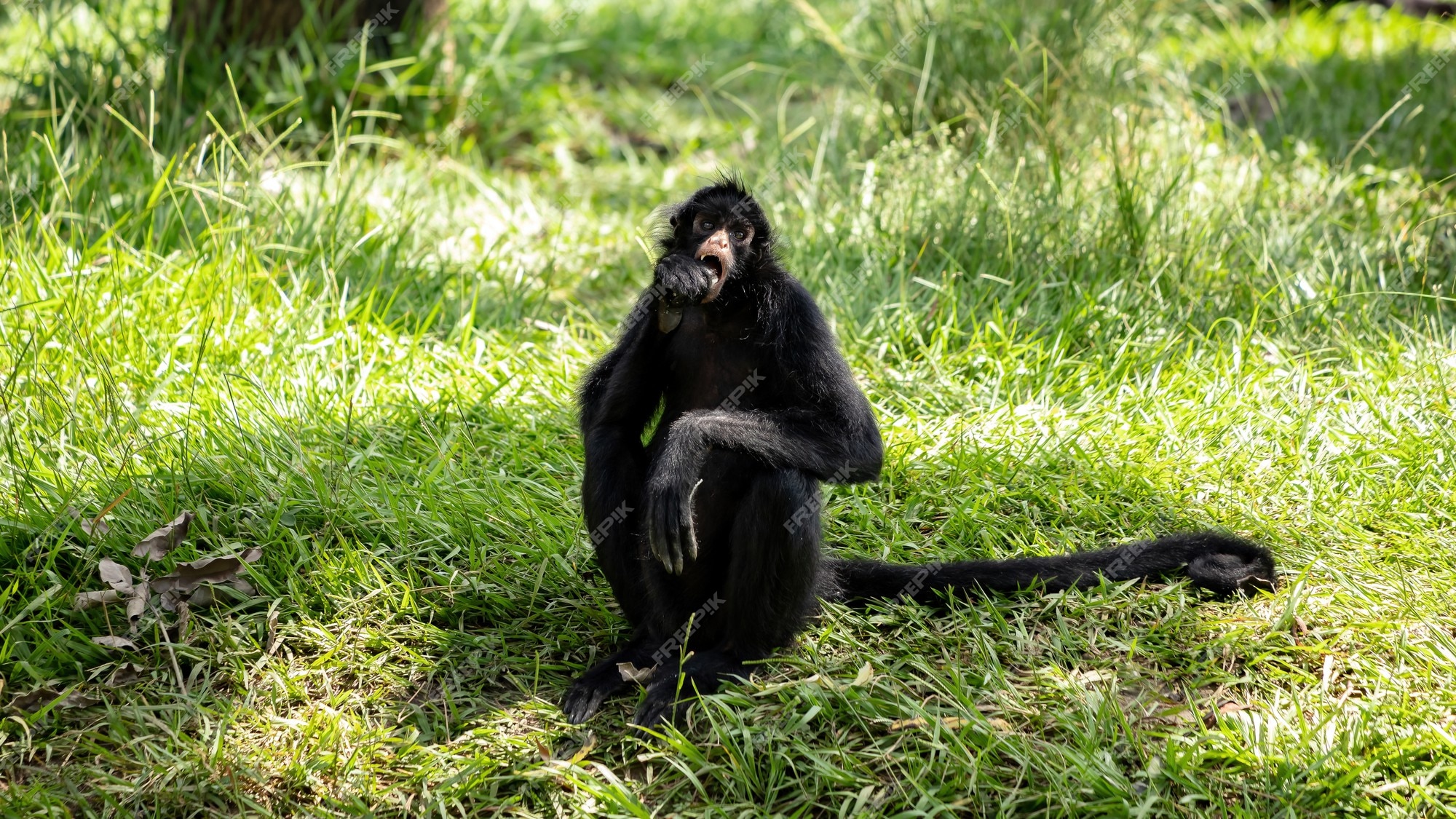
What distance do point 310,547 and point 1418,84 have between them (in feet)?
22.9

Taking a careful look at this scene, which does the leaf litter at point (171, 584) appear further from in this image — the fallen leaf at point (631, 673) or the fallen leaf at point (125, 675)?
the fallen leaf at point (631, 673)

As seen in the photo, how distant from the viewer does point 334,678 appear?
325 cm

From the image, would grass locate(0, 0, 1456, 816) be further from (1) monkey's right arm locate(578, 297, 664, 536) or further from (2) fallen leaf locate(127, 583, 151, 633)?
(1) monkey's right arm locate(578, 297, 664, 536)

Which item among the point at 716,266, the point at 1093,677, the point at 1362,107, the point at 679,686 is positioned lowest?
the point at 1093,677

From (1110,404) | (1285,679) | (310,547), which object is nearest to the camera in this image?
(1285,679)

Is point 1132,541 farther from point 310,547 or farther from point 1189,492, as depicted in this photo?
point 310,547

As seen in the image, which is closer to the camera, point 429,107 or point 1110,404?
point 1110,404

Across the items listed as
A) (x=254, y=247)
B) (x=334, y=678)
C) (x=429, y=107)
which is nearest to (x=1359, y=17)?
(x=429, y=107)

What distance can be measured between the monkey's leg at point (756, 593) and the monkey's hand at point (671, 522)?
0.52 feet

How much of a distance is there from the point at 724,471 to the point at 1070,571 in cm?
117

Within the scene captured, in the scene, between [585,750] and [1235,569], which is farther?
[1235,569]

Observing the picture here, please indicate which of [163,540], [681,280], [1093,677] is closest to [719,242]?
[681,280]

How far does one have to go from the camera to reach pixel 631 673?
3.15m

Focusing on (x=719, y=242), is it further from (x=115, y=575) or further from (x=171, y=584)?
(x=115, y=575)
